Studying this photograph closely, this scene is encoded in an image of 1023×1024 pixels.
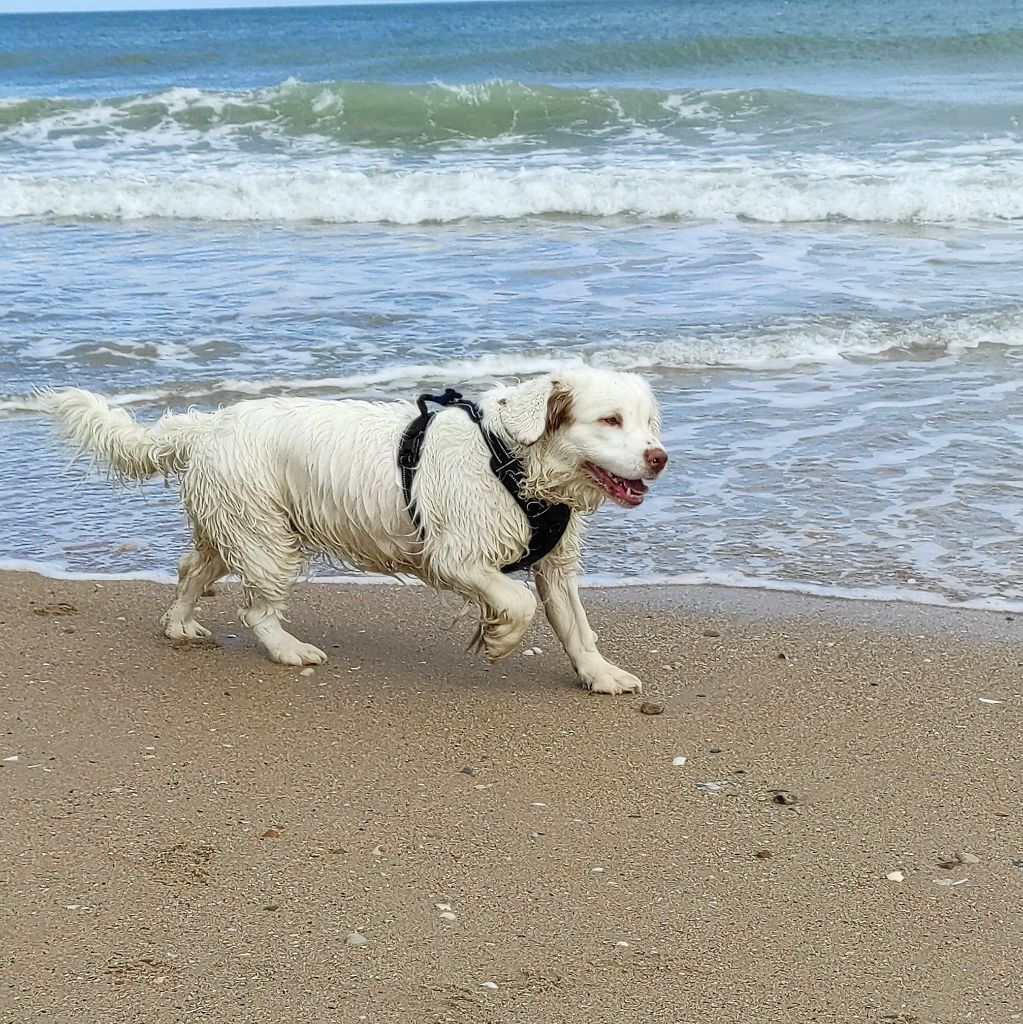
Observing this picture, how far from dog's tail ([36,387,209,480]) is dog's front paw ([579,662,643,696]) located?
5.67 ft

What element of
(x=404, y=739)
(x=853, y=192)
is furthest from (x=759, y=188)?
(x=404, y=739)

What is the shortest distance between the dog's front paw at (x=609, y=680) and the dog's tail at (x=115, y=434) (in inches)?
68.0

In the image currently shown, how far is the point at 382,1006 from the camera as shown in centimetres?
326

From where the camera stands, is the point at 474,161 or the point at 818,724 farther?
the point at 474,161

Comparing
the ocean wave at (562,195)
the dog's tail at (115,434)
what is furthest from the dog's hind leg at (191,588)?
the ocean wave at (562,195)

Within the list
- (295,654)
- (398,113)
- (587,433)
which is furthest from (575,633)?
(398,113)

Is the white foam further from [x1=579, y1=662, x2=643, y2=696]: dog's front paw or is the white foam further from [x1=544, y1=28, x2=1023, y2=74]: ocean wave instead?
[x1=544, y1=28, x2=1023, y2=74]: ocean wave

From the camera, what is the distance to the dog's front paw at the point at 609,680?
5.08 meters

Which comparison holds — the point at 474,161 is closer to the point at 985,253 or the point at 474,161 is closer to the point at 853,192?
the point at 853,192

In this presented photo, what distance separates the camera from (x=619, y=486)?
4.80 m

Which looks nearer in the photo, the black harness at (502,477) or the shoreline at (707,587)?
the black harness at (502,477)

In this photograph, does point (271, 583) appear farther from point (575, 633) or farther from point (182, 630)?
point (575, 633)

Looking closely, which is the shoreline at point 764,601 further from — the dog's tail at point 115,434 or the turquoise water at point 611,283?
the dog's tail at point 115,434

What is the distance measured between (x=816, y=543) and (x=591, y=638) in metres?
1.76
